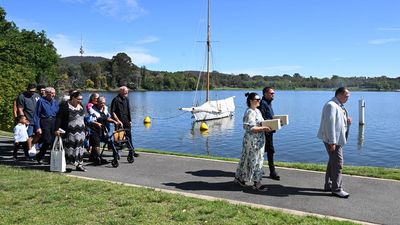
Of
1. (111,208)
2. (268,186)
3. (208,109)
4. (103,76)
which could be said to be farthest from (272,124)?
(103,76)

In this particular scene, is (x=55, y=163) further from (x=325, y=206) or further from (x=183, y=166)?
(x=325, y=206)

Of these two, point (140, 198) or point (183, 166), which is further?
point (183, 166)

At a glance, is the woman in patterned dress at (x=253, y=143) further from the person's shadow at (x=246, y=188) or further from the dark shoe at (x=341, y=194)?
the dark shoe at (x=341, y=194)

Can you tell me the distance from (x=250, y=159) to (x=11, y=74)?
22.4m

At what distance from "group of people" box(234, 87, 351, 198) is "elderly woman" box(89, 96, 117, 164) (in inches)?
163

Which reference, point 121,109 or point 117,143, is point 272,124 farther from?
point 121,109

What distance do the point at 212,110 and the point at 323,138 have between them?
1698 inches

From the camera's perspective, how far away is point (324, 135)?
747 centimetres

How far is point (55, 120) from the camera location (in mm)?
9992

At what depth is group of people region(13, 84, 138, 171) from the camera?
9.72 meters

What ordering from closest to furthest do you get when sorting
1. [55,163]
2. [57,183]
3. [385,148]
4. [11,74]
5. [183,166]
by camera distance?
[57,183]
[55,163]
[183,166]
[11,74]
[385,148]

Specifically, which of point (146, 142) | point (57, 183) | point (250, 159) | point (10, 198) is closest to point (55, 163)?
point (57, 183)

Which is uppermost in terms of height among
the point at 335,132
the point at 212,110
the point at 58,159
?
the point at 335,132

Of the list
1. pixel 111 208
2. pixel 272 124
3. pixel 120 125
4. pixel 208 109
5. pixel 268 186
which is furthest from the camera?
pixel 208 109
